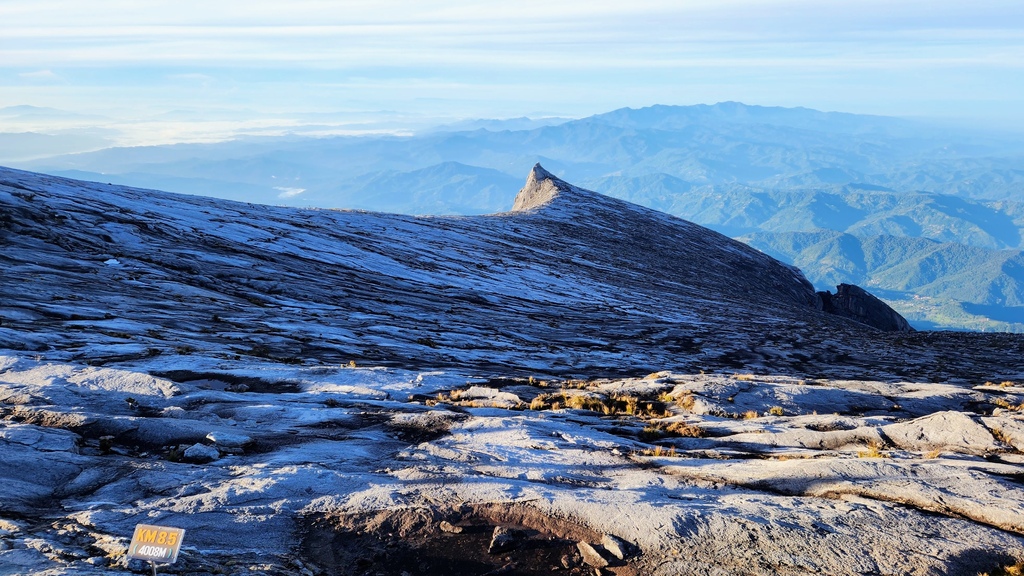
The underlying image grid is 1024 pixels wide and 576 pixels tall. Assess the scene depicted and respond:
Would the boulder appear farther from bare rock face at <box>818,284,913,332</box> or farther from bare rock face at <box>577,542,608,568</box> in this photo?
bare rock face at <box>818,284,913,332</box>

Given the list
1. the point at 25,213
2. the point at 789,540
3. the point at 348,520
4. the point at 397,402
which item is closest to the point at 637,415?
the point at 397,402

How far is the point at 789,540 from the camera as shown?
46.5 ft

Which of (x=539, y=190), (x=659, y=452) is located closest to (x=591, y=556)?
(x=659, y=452)

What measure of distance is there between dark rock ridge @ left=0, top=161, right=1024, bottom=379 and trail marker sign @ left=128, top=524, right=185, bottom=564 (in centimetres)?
1688

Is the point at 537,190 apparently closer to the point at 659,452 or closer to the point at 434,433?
the point at 434,433

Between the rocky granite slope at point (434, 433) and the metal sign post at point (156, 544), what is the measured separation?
1808 mm

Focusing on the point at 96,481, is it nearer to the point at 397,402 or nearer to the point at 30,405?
the point at 30,405

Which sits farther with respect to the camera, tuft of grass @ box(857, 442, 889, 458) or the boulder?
tuft of grass @ box(857, 442, 889, 458)

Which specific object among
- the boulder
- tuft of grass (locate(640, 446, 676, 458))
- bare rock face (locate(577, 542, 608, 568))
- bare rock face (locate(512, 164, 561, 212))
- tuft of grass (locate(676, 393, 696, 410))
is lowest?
tuft of grass (locate(676, 393, 696, 410))

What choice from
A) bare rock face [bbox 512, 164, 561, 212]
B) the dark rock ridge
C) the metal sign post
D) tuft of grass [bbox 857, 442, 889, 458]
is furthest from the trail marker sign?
bare rock face [bbox 512, 164, 561, 212]

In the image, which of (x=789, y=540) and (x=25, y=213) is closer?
(x=789, y=540)

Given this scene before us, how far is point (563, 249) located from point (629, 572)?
217ft

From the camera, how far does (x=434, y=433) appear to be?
67.1 feet

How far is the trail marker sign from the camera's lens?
1077 centimetres
